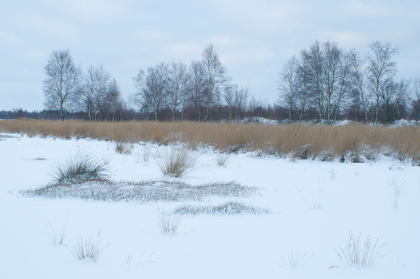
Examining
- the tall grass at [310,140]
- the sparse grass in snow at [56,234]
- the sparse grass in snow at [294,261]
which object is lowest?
the sparse grass in snow at [294,261]

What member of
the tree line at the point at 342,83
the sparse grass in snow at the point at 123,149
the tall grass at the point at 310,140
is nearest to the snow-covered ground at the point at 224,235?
the tall grass at the point at 310,140

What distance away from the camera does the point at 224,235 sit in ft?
8.91

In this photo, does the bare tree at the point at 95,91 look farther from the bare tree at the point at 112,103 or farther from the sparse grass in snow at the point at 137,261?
the sparse grass in snow at the point at 137,261

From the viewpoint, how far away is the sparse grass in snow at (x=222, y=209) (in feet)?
11.0

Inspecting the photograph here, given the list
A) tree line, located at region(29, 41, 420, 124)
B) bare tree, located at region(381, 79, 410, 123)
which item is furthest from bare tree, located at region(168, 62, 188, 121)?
bare tree, located at region(381, 79, 410, 123)

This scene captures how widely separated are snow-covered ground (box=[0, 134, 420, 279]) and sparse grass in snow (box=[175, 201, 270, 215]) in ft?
0.33

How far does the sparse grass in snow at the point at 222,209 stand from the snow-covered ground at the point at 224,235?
100 mm

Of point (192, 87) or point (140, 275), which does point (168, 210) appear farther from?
point (192, 87)

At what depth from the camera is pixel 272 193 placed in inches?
178

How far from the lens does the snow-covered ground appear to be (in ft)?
6.70

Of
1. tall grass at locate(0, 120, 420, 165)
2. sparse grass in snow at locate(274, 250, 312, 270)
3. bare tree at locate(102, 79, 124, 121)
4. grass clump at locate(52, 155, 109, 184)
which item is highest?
bare tree at locate(102, 79, 124, 121)

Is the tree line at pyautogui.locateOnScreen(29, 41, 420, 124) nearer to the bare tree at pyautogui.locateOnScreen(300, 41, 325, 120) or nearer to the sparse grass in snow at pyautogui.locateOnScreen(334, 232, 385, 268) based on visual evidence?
the bare tree at pyautogui.locateOnScreen(300, 41, 325, 120)

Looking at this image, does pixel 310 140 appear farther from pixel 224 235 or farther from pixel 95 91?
pixel 95 91

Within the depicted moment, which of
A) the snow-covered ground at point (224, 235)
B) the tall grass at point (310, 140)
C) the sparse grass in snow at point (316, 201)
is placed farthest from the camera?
the tall grass at point (310, 140)
